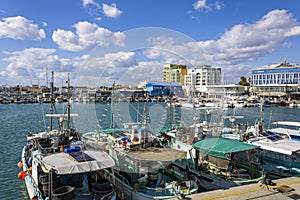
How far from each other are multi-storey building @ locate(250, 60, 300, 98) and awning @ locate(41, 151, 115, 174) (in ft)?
375

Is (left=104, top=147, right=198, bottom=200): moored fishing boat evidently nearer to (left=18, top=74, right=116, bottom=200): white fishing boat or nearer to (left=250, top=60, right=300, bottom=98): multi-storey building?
(left=18, top=74, right=116, bottom=200): white fishing boat

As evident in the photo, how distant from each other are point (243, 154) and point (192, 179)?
13.5 feet

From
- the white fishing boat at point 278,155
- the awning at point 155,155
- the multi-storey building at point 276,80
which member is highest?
the multi-storey building at point 276,80

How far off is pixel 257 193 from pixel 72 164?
778 centimetres

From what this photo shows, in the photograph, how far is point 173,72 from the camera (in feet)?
37.9

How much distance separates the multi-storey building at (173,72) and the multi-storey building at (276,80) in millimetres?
110238

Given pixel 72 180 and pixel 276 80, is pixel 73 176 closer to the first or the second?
pixel 72 180

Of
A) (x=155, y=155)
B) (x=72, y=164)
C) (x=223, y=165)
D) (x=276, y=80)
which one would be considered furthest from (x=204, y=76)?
(x=276, y=80)

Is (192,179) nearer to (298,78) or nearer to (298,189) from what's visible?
(298,189)

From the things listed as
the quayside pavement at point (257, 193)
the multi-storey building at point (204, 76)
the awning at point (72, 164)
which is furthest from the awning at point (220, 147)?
the awning at point (72, 164)

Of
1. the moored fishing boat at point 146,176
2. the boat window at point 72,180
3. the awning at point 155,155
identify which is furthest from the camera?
the awning at point 155,155

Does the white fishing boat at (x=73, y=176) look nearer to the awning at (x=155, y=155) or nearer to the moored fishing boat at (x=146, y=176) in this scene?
the moored fishing boat at (x=146, y=176)

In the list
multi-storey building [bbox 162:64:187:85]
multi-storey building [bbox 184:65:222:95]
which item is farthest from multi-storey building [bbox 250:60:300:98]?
multi-storey building [bbox 162:64:187:85]

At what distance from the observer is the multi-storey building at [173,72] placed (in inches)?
434
